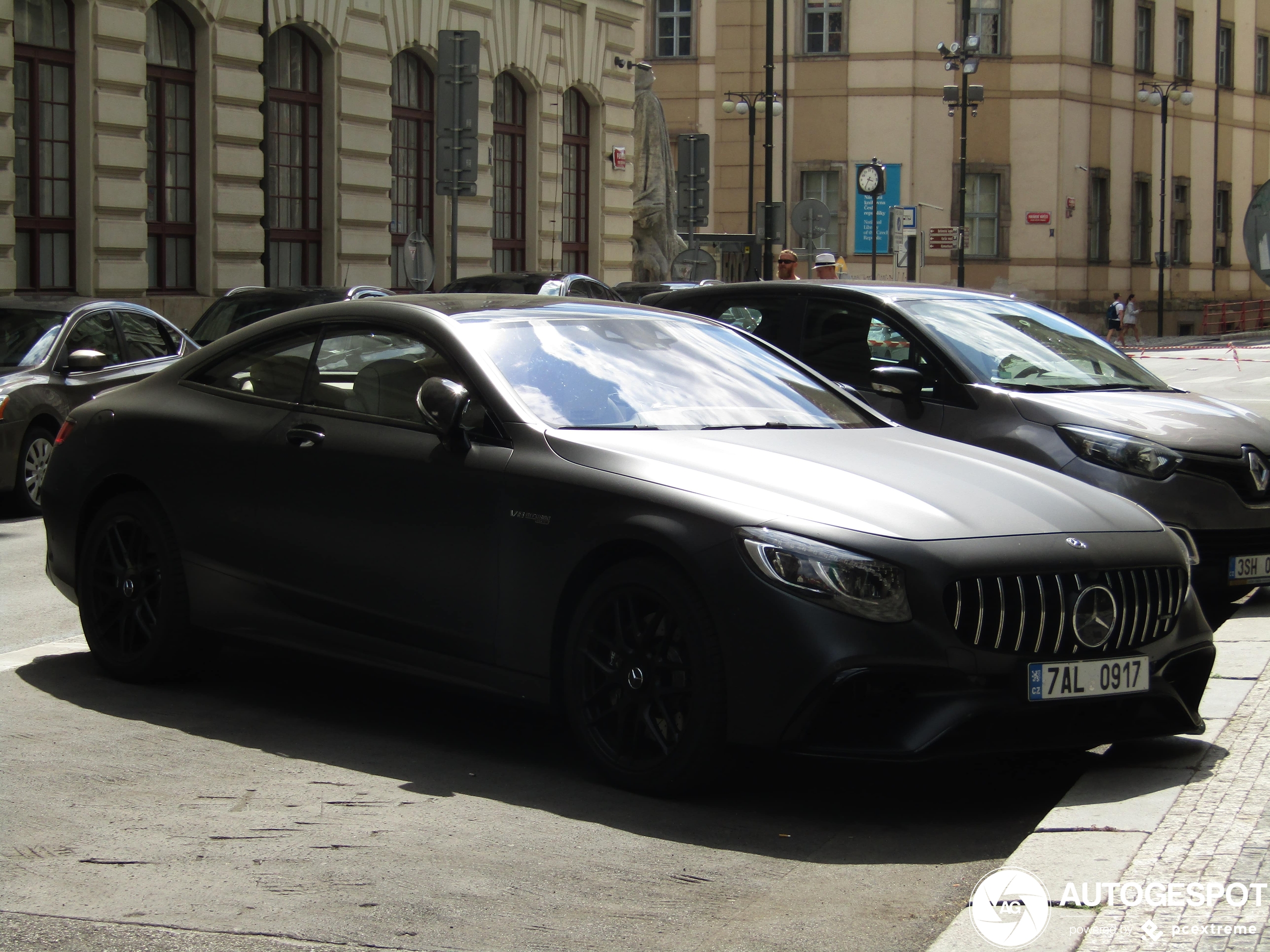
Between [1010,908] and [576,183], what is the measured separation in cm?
3304

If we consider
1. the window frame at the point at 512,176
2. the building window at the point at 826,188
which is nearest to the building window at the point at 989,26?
the building window at the point at 826,188

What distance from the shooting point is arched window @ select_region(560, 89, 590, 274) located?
119 feet

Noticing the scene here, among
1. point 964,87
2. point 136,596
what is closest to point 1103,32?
point 964,87

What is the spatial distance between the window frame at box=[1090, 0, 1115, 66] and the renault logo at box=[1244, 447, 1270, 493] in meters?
51.4

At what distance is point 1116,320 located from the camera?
54438 mm

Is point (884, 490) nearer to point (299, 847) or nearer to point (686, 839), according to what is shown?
point (686, 839)

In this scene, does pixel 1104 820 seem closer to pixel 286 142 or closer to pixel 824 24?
pixel 286 142

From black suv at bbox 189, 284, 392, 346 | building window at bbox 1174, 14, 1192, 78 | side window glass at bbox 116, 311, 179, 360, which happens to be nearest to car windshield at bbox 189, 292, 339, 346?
black suv at bbox 189, 284, 392, 346

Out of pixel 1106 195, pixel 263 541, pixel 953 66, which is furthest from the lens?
pixel 1106 195

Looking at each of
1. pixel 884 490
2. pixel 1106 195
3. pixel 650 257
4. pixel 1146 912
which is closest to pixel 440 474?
pixel 884 490

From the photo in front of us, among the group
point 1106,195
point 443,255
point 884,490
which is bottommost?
point 884,490

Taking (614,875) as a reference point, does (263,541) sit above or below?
above

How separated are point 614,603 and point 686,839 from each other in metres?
0.79

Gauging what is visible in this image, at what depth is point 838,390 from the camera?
7121mm
